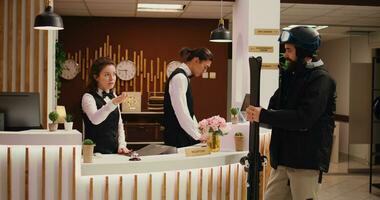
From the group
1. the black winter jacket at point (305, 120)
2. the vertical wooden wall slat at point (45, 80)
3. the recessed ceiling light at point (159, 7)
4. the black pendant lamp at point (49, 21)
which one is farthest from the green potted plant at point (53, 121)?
the recessed ceiling light at point (159, 7)

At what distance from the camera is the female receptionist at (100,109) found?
415cm

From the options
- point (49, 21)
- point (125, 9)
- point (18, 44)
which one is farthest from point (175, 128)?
point (125, 9)

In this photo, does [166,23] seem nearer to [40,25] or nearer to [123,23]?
[123,23]

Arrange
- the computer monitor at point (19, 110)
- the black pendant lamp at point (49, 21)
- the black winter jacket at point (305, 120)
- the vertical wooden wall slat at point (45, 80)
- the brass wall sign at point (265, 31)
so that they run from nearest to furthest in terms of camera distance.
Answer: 1. the black winter jacket at point (305, 120)
2. the computer monitor at point (19, 110)
3. the black pendant lamp at point (49, 21)
4. the brass wall sign at point (265, 31)
5. the vertical wooden wall slat at point (45, 80)

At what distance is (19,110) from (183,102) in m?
1.43

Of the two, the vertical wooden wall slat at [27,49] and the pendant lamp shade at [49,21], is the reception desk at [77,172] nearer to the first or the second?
the pendant lamp shade at [49,21]

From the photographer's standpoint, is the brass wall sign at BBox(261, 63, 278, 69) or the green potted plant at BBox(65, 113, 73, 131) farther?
the brass wall sign at BBox(261, 63, 278, 69)

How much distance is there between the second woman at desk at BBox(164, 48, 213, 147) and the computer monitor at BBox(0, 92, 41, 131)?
124 cm

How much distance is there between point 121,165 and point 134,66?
7017mm

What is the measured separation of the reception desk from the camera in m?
3.48

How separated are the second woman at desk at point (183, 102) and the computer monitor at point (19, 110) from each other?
1.24 meters

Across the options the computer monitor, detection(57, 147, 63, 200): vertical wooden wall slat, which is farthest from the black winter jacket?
the computer monitor

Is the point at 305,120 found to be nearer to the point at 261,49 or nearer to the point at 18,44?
the point at 261,49

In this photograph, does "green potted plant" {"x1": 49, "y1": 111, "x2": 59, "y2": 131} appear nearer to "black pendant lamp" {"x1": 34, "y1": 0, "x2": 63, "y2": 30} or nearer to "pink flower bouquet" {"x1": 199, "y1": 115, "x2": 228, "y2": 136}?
"pink flower bouquet" {"x1": 199, "y1": 115, "x2": 228, "y2": 136}
